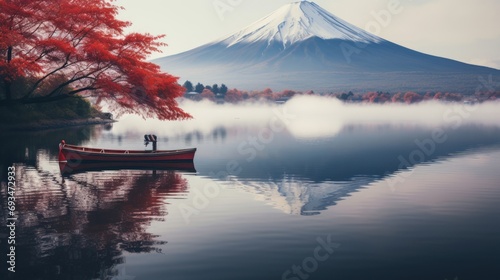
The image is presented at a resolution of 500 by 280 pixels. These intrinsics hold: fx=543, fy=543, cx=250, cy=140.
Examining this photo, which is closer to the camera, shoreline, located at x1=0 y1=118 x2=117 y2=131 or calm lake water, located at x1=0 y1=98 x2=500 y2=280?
calm lake water, located at x1=0 y1=98 x2=500 y2=280

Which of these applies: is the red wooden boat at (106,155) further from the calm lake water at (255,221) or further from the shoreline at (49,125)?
the shoreline at (49,125)

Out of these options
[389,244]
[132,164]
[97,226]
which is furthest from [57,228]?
[132,164]

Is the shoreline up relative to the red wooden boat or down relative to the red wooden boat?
up

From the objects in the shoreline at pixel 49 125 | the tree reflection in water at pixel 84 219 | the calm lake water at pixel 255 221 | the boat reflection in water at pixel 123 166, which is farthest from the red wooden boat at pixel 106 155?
the shoreline at pixel 49 125

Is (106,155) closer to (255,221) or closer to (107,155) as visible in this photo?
(107,155)

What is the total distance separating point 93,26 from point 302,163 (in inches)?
616

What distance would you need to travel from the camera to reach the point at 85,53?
32656mm

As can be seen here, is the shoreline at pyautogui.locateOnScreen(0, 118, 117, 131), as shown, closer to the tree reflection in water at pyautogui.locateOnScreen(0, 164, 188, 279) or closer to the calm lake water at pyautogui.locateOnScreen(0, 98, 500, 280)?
the calm lake water at pyautogui.locateOnScreen(0, 98, 500, 280)

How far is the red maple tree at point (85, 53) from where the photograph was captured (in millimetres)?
31016

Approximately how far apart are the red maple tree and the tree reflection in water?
25.3 ft

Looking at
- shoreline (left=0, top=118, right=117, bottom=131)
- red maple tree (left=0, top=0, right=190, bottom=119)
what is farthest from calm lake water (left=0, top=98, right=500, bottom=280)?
shoreline (left=0, top=118, right=117, bottom=131)

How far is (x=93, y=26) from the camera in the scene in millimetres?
33281

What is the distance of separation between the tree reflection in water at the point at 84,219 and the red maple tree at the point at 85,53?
770cm

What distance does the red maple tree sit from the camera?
31016mm
